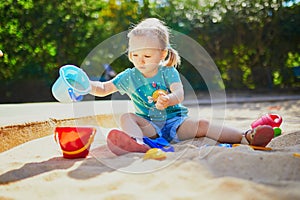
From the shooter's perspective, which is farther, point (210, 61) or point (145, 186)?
point (210, 61)

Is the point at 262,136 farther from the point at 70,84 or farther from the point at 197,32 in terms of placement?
the point at 197,32

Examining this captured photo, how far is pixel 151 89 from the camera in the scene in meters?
2.31

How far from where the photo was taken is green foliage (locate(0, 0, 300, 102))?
6129mm

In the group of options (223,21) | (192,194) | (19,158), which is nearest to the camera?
(192,194)

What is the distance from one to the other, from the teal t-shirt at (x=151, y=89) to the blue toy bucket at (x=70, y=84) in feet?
1.38

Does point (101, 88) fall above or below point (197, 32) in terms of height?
below

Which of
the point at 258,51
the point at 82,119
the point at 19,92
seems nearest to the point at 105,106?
the point at 82,119

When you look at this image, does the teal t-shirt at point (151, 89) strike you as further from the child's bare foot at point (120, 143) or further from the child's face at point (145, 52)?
the child's bare foot at point (120, 143)

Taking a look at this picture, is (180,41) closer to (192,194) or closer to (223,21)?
(223,21)

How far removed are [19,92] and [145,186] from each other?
5827mm

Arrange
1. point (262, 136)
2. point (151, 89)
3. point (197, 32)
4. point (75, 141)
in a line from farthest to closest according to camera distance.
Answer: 1. point (197, 32)
2. point (151, 89)
3. point (262, 136)
4. point (75, 141)

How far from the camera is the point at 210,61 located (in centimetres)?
744

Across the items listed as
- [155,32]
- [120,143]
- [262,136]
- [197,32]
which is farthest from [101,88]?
[197,32]

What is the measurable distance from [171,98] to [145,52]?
334 millimetres
